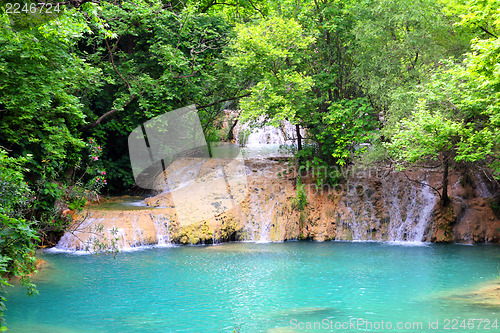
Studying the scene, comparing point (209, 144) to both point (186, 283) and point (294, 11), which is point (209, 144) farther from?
point (186, 283)

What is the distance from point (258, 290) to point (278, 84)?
25.5ft

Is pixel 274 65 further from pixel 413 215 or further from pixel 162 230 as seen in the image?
pixel 413 215

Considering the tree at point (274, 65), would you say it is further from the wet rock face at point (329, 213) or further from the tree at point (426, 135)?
the tree at point (426, 135)

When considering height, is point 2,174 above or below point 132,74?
below

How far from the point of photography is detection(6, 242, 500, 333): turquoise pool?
7949 millimetres

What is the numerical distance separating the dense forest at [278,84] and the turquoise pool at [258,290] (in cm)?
173

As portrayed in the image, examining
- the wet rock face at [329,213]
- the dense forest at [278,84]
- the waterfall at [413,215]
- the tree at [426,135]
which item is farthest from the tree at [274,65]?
the waterfall at [413,215]

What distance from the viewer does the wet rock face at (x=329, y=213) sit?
14.4 m

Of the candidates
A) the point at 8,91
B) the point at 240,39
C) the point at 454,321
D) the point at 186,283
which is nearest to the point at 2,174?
the point at 8,91

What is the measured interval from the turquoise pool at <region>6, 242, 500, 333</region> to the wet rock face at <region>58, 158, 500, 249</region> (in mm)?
839

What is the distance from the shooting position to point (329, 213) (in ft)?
51.9

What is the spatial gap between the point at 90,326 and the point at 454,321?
6.14 meters

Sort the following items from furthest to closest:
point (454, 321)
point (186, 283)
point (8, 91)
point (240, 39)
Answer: point (240, 39)
point (186, 283)
point (8, 91)
point (454, 321)

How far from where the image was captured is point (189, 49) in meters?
18.0
